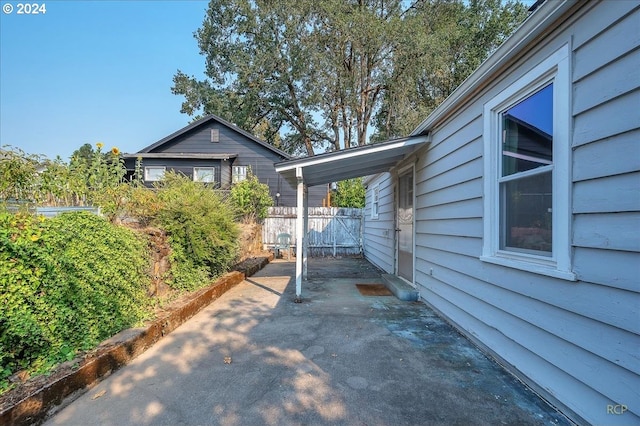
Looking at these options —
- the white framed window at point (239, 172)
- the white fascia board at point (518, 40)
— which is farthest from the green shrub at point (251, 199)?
the white fascia board at point (518, 40)

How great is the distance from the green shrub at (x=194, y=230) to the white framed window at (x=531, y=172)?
4.13 meters

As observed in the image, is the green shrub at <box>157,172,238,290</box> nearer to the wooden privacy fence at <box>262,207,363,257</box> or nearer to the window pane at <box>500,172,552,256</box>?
the window pane at <box>500,172,552,256</box>

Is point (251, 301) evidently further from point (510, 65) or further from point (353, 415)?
point (510, 65)

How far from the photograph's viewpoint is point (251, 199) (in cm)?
1160

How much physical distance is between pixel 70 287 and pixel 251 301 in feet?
9.55

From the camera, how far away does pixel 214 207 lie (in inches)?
214

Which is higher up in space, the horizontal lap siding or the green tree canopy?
the green tree canopy

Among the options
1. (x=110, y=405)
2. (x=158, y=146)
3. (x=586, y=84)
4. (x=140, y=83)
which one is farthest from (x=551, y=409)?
(x=158, y=146)

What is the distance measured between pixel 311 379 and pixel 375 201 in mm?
7046

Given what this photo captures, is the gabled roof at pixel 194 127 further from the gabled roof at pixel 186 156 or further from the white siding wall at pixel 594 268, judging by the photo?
the white siding wall at pixel 594 268

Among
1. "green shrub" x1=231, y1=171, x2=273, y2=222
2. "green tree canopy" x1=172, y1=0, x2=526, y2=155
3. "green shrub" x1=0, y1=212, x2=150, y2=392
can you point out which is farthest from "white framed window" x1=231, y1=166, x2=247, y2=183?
"green shrub" x1=0, y1=212, x2=150, y2=392

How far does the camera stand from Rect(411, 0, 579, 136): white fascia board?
2.09 metres

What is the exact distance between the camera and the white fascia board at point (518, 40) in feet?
6.86

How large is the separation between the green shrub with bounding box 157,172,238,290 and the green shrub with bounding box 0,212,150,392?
1.44 metres
